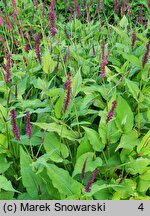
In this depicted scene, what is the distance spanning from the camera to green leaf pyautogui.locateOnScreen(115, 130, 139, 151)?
200 cm

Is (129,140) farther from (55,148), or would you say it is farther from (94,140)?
(55,148)

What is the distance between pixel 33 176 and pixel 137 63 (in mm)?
938

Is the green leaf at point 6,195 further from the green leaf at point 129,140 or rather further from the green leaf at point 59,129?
the green leaf at point 129,140

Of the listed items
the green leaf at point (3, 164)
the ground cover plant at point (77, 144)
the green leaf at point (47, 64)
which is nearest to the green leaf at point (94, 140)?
the ground cover plant at point (77, 144)

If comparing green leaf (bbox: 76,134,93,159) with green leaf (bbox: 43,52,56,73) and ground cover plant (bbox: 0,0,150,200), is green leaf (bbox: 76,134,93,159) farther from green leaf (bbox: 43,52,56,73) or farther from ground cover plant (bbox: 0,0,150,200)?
green leaf (bbox: 43,52,56,73)

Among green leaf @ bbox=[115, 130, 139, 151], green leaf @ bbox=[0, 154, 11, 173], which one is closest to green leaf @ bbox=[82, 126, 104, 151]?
green leaf @ bbox=[115, 130, 139, 151]

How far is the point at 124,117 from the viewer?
207cm

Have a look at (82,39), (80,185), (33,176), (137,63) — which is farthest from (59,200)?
(82,39)

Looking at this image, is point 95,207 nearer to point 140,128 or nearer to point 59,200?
point 59,200

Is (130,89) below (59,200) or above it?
above

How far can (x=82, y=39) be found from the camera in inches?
129

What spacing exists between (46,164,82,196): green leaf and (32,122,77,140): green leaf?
8.3 inches

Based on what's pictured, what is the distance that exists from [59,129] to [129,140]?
353 millimetres

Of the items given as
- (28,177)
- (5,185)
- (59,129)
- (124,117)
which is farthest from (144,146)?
(5,185)
